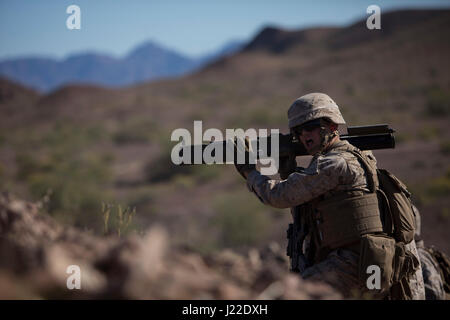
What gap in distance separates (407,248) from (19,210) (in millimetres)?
2783

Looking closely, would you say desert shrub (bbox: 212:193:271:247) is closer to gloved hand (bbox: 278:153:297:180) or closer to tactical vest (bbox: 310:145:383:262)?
gloved hand (bbox: 278:153:297:180)

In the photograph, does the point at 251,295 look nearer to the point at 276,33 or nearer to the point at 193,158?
the point at 193,158

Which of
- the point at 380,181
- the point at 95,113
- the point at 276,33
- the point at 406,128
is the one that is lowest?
the point at 380,181

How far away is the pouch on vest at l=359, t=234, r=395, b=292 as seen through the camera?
11.3 ft

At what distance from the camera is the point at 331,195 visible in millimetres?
3646

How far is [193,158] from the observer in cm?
439

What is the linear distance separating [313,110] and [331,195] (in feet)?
2.08

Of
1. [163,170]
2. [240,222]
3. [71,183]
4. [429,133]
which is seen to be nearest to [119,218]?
[240,222]

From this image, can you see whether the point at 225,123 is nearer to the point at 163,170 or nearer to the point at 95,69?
the point at 163,170

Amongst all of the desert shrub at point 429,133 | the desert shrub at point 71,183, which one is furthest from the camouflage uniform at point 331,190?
the desert shrub at point 429,133

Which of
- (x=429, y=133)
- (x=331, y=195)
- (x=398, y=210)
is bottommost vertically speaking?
(x=398, y=210)

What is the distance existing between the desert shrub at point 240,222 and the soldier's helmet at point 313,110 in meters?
11.0

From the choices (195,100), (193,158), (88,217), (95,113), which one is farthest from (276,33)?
(193,158)

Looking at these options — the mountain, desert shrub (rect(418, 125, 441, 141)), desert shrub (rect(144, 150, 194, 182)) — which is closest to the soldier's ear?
the mountain
